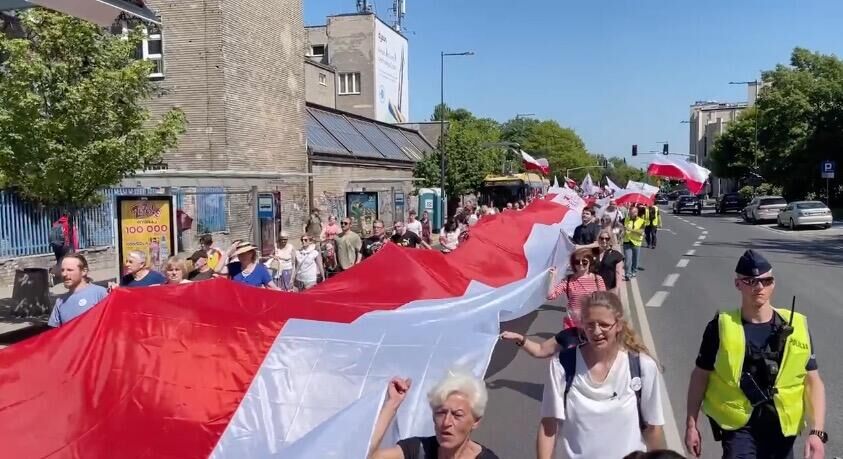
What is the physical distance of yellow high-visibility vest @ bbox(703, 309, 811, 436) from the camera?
3811 mm

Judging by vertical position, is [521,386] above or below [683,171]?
below

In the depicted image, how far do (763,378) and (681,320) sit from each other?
8.14 meters

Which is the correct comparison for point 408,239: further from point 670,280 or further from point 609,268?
point 609,268

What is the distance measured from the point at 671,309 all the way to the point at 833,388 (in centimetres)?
515

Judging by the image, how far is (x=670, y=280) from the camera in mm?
16688

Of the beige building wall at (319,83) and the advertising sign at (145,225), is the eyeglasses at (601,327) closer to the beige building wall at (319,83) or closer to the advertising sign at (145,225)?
the advertising sign at (145,225)

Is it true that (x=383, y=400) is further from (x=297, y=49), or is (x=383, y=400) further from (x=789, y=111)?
(x=789, y=111)

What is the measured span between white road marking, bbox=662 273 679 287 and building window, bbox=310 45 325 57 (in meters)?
48.9

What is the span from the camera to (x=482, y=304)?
257 inches

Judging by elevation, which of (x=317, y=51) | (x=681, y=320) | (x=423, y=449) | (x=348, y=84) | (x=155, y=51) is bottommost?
(x=681, y=320)

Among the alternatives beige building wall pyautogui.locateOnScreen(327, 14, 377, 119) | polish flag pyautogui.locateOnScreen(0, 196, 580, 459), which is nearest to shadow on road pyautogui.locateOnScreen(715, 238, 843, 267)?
polish flag pyautogui.locateOnScreen(0, 196, 580, 459)

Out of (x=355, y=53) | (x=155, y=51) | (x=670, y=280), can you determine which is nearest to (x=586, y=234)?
(x=670, y=280)

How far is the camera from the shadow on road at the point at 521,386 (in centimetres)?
768

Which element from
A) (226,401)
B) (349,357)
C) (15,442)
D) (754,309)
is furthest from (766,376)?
(15,442)
